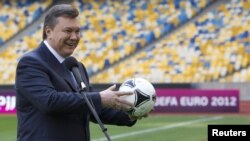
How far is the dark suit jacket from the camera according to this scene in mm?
4148

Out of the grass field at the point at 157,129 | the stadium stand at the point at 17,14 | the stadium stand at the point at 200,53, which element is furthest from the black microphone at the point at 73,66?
the stadium stand at the point at 17,14

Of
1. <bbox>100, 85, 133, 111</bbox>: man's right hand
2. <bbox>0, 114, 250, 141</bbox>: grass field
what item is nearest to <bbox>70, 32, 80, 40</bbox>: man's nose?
<bbox>100, 85, 133, 111</bbox>: man's right hand

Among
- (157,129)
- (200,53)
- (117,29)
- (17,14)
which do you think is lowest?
(157,129)

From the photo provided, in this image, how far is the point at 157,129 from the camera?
669 inches

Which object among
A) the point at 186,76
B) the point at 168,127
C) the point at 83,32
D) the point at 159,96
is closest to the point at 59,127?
the point at 168,127

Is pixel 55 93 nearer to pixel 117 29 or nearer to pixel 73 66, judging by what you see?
pixel 73 66

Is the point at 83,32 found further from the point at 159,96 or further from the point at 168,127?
the point at 168,127

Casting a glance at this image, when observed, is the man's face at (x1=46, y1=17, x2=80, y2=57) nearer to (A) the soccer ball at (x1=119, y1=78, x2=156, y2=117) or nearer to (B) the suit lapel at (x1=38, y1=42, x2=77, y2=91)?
(B) the suit lapel at (x1=38, y1=42, x2=77, y2=91)

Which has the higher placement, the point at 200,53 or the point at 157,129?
the point at 200,53

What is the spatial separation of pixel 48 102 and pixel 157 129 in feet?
42.7

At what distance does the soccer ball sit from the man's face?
1.73 ft

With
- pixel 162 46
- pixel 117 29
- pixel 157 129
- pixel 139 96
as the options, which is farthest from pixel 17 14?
pixel 139 96

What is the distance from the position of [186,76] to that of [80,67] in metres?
24.2

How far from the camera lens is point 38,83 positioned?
166 inches
